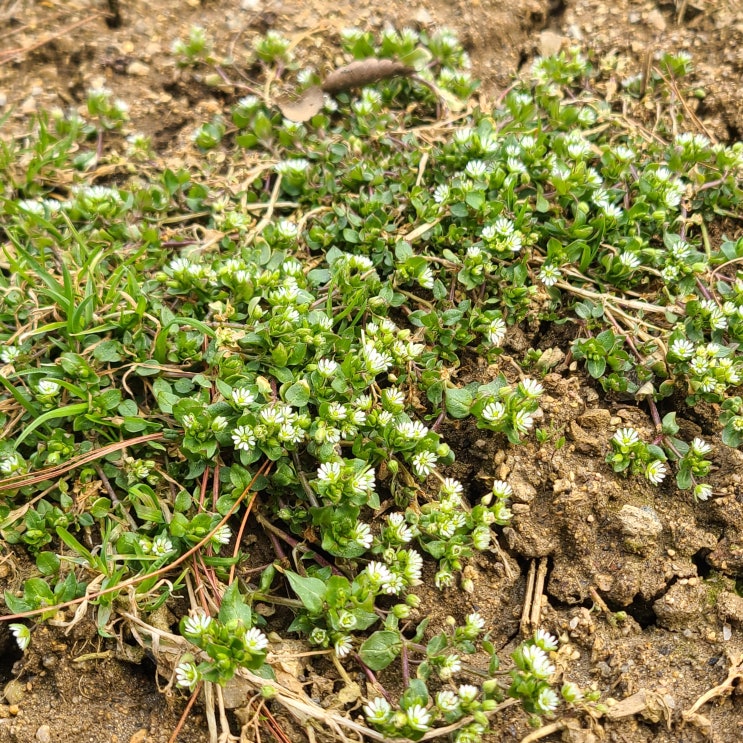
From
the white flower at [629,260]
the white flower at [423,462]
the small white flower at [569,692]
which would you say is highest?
the white flower at [629,260]

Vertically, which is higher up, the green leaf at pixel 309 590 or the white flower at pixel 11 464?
the white flower at pixel 11 464

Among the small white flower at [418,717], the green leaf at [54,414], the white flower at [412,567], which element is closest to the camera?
the small white flower at [418,717]

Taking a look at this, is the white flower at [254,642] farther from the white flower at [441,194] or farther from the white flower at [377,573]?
the white flower at [441,194]

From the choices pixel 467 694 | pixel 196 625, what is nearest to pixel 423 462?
pixel 467 694

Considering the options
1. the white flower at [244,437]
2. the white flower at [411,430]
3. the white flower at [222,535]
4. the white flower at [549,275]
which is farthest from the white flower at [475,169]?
the white flower at [222,535]

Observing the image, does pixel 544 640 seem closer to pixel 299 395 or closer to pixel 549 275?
pixel 299 395

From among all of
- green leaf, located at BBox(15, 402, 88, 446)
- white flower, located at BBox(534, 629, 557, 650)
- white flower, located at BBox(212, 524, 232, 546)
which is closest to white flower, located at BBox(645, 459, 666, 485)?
white flower, located at BBox(534, 629, 557, 650)
